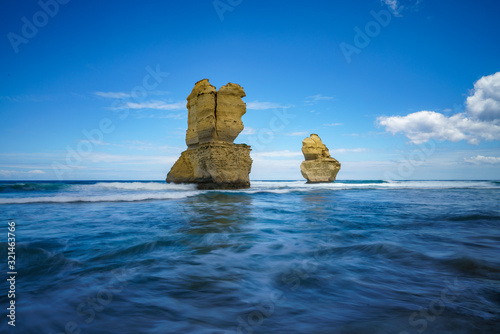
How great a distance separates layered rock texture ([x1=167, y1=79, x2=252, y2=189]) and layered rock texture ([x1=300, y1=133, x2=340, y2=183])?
70.6 feet

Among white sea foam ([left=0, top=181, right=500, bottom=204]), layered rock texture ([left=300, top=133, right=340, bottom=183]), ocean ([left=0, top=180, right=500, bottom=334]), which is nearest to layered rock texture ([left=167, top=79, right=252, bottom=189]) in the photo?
white sea foam ([left=0, top=181, right=500, bottom=204])

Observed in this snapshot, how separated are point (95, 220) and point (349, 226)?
643cm

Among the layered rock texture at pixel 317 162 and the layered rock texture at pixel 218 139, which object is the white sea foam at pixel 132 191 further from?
the layered rock texture at pixel 317 162

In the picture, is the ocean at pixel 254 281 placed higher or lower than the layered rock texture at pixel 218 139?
lower

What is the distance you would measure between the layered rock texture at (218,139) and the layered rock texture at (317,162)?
21.5 m

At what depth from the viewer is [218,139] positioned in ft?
71.8

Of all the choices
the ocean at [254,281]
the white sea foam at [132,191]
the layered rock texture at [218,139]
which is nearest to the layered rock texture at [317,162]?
the white sea foam at [132,191]

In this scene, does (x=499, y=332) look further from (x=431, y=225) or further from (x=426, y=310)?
(x=431, y=225)

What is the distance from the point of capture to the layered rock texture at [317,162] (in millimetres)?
42156

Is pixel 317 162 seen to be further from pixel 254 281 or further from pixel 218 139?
pixel 254 281

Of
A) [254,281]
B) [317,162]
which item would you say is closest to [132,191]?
[254,281]

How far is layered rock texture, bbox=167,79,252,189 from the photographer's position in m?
21.1

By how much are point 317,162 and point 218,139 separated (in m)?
24.8

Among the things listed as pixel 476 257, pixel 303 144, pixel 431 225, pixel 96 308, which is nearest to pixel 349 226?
pixel 431 225
